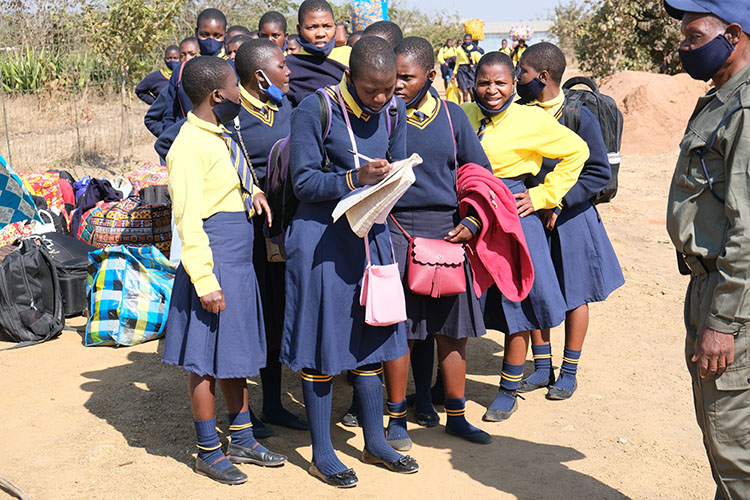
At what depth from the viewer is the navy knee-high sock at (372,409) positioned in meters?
3.72

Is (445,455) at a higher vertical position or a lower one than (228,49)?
lower

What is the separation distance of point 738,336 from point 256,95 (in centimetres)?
263

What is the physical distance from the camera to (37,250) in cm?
593

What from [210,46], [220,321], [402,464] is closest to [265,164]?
[220,321]

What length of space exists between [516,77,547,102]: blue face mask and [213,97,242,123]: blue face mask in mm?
1836

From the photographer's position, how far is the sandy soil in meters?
3.71

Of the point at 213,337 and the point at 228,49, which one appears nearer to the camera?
the point at 213,337

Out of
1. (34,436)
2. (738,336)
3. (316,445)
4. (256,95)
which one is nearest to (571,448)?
(316,445)

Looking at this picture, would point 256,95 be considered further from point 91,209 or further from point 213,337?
point 91,209

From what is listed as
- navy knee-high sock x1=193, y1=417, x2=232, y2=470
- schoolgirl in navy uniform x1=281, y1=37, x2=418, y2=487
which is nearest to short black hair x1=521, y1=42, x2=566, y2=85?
schoolgirl in navy uniform x1=281, y1=37, x2=418, y2=487

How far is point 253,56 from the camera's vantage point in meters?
4.09

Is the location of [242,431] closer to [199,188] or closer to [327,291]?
[327,291]

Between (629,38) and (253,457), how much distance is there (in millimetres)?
16748

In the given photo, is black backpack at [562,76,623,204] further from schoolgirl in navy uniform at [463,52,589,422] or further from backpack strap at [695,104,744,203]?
backpack strap at [695,104,744,203]
